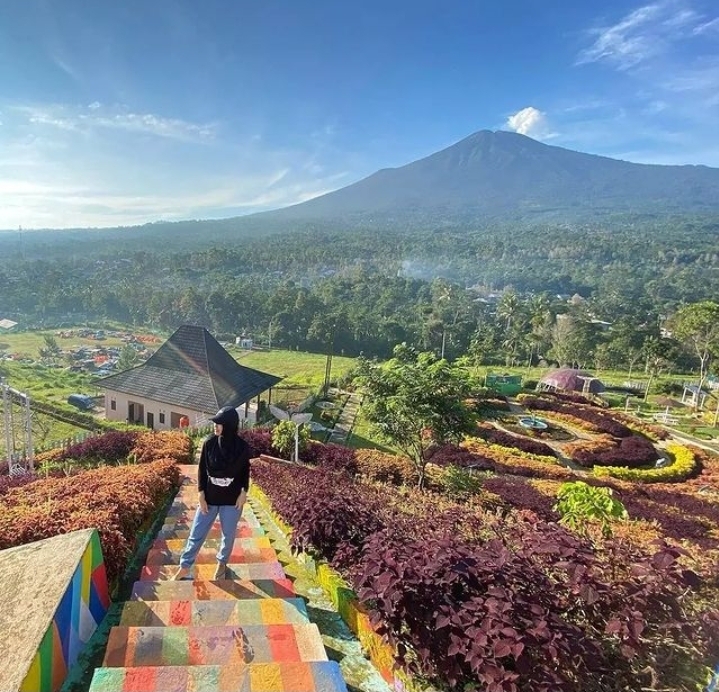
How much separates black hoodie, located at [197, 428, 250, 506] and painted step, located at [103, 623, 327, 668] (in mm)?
1292

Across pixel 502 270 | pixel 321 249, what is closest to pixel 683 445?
pixel 321 249

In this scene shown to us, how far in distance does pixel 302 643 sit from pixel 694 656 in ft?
7.54

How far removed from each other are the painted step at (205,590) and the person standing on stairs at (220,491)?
0.34 m

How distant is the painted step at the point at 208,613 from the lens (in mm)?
2783

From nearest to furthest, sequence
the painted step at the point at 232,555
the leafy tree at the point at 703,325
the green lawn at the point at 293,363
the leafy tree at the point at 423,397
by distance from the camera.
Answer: the painted step at the point at 232,555
the leafy tree at the point at 423,397
the leafy tree at the point at 703,325
the green lawn at the point at 293,363

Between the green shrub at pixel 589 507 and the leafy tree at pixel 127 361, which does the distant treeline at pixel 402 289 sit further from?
the green shrub at pixel 589 507

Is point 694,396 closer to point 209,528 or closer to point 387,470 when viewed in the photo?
point 387,470

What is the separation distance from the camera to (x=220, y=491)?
3.75 m

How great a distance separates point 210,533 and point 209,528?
129 centimetres

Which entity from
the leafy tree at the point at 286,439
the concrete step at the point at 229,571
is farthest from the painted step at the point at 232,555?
the leafy tree at the point at 286,439

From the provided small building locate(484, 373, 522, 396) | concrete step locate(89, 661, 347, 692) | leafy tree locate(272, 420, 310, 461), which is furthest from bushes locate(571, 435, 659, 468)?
concrete step locate(89, 661, 347, 692)

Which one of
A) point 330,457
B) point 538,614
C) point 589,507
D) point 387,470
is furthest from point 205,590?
point 387,470

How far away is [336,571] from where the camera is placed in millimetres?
3646

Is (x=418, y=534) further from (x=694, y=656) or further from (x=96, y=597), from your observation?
(x=96, y=597)
